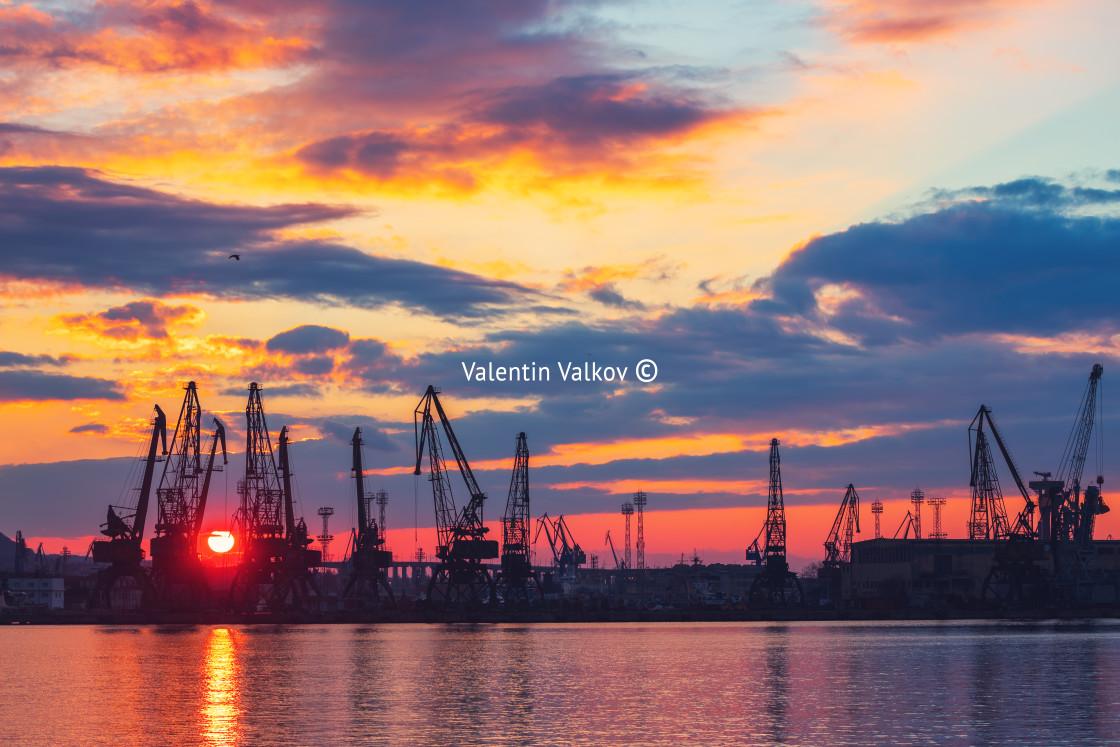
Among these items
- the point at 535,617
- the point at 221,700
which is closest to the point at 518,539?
the point at 535,617

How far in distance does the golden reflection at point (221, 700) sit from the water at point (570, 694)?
0.17 meters

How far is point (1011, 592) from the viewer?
18588cm

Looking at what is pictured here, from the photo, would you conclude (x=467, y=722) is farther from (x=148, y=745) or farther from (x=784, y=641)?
(x=784, y=641)

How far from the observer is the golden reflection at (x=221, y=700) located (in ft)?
170

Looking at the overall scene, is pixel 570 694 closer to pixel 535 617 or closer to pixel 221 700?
pixel 221 700

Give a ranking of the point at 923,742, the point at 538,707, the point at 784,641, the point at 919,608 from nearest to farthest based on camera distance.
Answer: the point at 923,742, the point at 538,707, the point at 784,641, the point at 919,608

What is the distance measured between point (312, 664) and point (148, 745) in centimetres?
4416

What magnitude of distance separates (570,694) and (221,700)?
17956mm

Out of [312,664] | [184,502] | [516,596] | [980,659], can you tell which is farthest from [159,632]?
[980,659]

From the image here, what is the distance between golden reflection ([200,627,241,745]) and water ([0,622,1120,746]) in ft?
0.55

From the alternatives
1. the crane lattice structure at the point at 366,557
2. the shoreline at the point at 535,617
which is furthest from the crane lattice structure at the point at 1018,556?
the crane lattice structure at the point at 366,557

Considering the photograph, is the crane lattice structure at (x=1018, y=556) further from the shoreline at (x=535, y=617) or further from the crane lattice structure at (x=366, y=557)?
the crane lattice structure at (x=366, y=557)

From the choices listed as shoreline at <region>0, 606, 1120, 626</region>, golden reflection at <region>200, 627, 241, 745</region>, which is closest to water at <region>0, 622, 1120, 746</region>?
golden reflection at <region>200, 627, 241, 745</region>

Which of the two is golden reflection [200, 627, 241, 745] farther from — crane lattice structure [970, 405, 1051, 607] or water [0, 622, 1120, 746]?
crane lattice structure [970, 405, 1051, 607]
